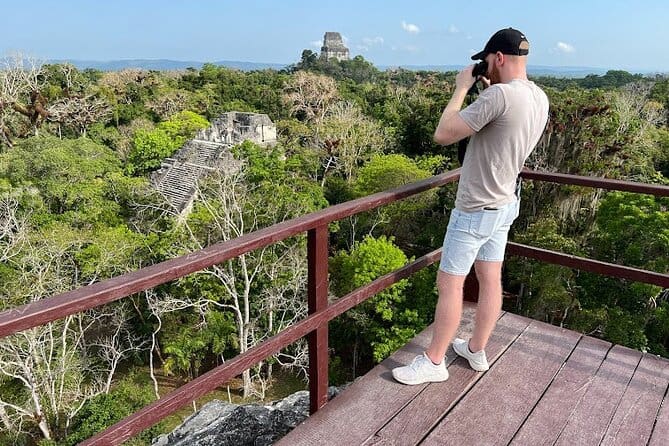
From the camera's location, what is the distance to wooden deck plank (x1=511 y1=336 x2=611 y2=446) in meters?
1.85

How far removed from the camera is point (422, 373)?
2125 mm

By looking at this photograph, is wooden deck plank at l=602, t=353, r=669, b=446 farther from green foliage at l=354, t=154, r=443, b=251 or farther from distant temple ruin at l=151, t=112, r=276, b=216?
distant temple ruin at l=151, t=112, r=276, b=216

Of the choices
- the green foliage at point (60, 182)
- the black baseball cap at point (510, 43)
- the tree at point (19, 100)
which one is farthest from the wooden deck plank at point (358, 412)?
the tree at point (19, 100)

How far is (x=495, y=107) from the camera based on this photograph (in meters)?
1.67

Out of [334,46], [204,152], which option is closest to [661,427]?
[204,152]

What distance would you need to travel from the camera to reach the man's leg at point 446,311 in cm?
198

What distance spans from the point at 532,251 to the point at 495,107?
1.27m

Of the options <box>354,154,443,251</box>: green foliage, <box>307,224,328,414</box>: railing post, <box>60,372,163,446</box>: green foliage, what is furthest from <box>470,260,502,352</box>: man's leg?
<box>354,154,443,251</box>: green foliage

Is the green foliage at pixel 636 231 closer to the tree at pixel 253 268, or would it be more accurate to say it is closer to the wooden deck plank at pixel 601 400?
the tree at pixel 253 268

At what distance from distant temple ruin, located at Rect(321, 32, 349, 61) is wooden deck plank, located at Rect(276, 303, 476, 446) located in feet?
348

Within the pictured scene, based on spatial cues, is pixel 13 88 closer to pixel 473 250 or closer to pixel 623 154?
pixel 623 154

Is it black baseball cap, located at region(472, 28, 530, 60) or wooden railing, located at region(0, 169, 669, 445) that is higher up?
black baseball cap, located at region(472, 28, 530, 60)

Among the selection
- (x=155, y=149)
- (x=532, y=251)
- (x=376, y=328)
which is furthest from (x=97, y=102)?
(x=532, y=251)

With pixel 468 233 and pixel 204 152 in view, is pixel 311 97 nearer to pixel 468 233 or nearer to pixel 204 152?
pixel 204 152
